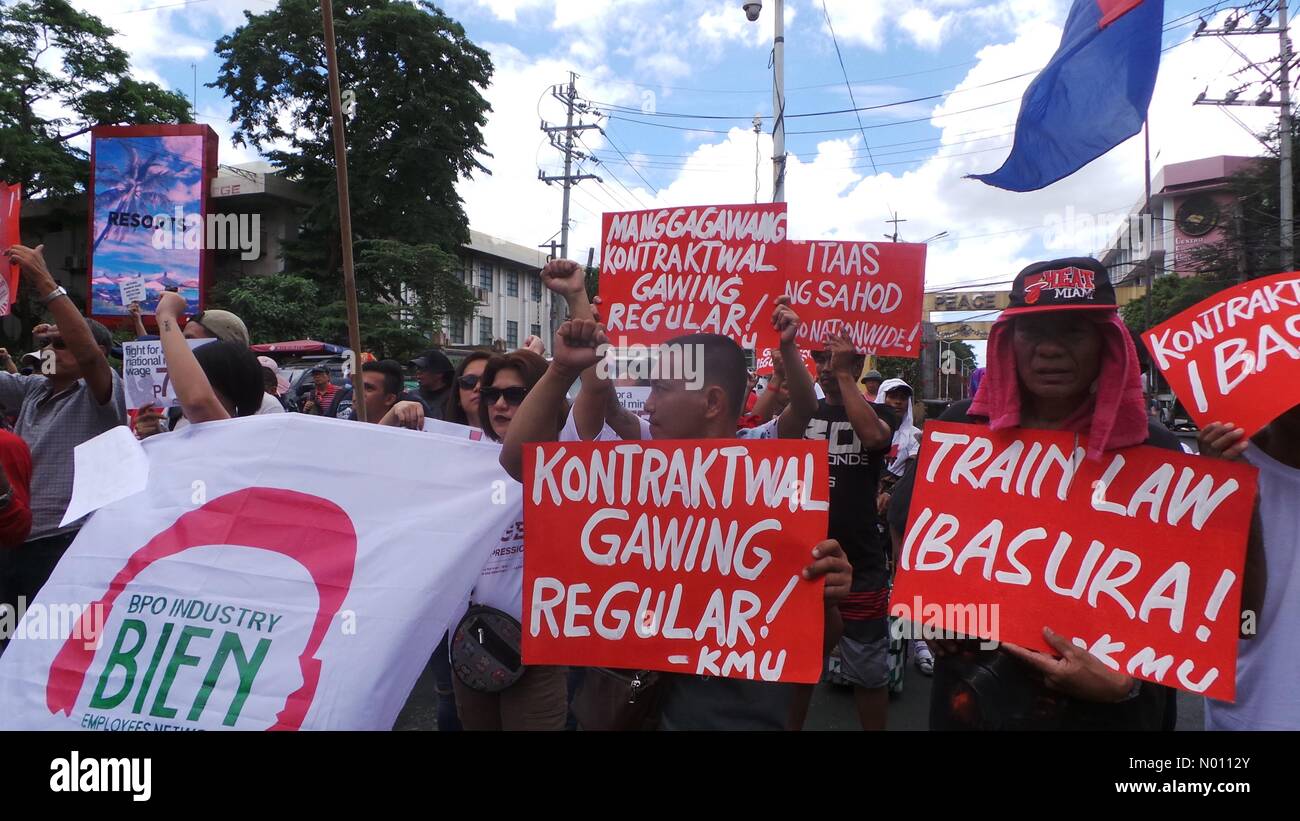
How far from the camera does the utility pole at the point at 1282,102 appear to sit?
62.3 feet

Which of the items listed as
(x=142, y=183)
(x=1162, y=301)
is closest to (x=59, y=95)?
(x=142, y=183)

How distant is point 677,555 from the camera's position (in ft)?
6.51

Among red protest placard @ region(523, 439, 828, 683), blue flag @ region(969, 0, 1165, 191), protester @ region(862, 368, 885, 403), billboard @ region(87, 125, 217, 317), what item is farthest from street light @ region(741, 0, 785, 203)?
billboard @ region(87, 125, 217, 317)

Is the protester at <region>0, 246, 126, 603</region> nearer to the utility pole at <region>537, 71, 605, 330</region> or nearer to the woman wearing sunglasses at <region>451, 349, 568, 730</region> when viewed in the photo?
the woman wearing sunglasses at <region>451, 349, 568, 730</region>

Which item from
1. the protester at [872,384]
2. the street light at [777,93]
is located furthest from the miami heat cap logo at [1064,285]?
the street light at [777,93]

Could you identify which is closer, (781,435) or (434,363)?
(781,435)

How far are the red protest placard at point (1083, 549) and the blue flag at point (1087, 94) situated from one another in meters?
1.45

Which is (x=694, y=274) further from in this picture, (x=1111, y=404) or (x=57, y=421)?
(x=57, y=421)

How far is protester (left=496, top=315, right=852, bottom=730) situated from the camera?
194 cm

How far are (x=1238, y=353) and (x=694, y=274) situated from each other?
1797 mm

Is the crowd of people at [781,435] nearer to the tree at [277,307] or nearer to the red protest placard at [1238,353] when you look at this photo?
the red protest placard at [1238,353]

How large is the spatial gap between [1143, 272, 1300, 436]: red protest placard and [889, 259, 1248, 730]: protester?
0.14m
